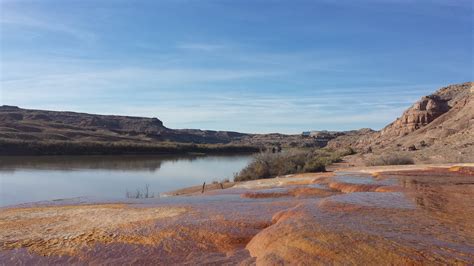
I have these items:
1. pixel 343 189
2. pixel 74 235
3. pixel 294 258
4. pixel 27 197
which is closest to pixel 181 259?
pixel 294 258

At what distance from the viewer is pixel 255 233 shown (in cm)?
600

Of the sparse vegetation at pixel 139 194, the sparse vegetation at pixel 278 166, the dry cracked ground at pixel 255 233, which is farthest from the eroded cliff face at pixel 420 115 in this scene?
the dry cracked ground at pixel 255 233

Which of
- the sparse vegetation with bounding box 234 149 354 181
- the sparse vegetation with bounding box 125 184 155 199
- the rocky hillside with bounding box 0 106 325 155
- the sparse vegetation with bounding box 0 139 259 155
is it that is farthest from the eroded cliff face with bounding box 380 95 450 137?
the sparse vegetation with bounding box 0 139 259 155

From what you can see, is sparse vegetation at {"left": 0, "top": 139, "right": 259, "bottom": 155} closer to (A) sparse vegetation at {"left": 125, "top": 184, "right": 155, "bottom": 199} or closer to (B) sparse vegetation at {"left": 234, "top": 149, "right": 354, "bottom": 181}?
(A) sparse vegetation at {"left": 125, "top": 184, "right": 155, "bottom": 199}

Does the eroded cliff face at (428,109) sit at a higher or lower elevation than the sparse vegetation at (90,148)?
higher

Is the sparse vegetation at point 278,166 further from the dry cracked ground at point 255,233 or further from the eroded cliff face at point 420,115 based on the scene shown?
the eroded cliff face at point 420,115

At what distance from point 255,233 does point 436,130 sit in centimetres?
3502

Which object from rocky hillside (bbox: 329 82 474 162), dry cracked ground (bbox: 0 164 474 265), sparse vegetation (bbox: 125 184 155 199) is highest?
rocky hillside (bbox: 329 82 474 162)

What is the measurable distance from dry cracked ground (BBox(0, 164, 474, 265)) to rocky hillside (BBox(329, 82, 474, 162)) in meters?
17.7

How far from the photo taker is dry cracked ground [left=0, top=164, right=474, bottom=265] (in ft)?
→ 15.4

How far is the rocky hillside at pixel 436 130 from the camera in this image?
26828 millimetres

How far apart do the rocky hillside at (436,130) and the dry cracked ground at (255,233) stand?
17.7 metres

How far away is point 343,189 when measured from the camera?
11.0 meters

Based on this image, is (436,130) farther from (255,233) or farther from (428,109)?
(255,233)
